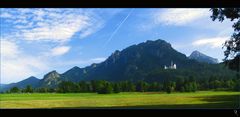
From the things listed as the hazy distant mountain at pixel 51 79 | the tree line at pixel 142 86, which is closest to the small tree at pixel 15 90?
the tree line at pixel 142 86

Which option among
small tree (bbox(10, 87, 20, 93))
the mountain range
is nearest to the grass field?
small tree (bbox(10, 87, 20, 93))

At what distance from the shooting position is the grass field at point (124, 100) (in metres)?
3.84

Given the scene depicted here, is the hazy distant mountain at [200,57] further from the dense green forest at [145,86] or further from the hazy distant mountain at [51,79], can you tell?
the hazy distant mountain at [51,79]

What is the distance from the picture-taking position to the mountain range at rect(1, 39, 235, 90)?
157 inches

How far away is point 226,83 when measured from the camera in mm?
4086

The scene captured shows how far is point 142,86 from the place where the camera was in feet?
13.3

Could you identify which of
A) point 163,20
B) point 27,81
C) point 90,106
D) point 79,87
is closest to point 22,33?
point 27,81

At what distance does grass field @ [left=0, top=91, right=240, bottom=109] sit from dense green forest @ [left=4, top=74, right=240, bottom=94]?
46mm

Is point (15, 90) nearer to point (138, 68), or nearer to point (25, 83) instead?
point (25, 83)

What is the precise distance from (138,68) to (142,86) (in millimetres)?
192

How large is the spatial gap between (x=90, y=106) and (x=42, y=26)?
1.12 m

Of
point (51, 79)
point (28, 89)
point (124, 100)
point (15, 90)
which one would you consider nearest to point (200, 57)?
point (124, 100)

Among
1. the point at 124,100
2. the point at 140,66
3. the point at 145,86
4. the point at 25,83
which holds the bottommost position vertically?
the point at 124,100
